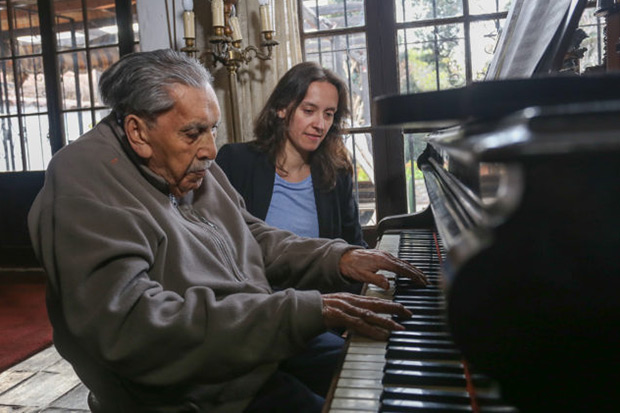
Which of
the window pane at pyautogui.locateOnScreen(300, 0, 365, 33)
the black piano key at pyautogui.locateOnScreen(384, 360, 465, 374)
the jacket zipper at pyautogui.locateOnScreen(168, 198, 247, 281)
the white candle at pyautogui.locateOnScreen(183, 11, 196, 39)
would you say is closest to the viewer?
the black piano key at pyautogui.locateOnScreen(384, 360, 465, 374)

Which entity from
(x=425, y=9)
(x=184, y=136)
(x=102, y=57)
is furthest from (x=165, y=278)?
(x=102, y=57)

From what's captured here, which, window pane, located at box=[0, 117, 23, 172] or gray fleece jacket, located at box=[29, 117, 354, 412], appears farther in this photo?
window pane, located at box=[0, 117, 23, 172]

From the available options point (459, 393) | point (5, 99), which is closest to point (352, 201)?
point (459, 393)

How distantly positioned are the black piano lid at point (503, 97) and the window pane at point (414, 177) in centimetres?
360

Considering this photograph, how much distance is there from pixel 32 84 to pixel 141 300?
5.02m

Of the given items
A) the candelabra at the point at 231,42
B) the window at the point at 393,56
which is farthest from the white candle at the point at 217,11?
the window at the point at 393,56

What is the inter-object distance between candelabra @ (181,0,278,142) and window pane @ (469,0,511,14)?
1.45 meters

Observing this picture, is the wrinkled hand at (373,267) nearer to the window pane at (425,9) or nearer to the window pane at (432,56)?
the window pane at (432,56)

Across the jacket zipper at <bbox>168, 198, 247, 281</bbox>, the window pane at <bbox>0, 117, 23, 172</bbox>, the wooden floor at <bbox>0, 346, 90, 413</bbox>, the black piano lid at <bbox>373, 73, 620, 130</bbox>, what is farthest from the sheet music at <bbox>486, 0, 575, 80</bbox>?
the window pane at <bbox>0, 117, 23, 172</bbox>

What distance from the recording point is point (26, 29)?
530cm

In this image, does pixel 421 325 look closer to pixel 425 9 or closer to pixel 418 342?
pixel 418 342

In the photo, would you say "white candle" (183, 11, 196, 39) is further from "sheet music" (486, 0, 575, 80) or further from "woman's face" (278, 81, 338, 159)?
"sheet music" (486, 0, 575, 80)

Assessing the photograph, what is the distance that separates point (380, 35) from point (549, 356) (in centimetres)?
388

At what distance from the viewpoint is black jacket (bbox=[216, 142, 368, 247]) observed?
8.67ft
